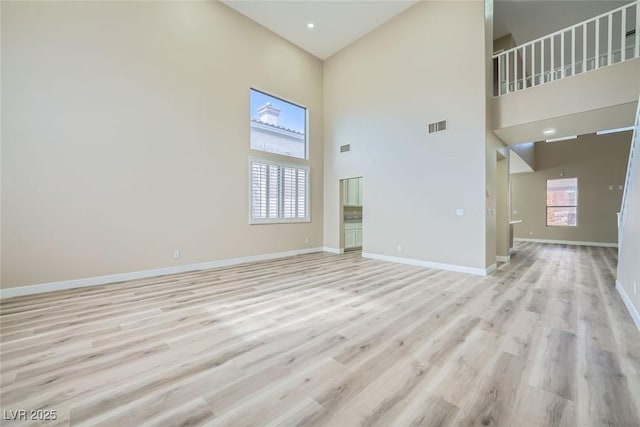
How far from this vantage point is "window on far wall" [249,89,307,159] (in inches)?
228

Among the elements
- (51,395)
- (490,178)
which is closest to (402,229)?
(490,178)

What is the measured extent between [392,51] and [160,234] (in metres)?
6.12

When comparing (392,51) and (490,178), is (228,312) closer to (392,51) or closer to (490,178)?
(490,178)

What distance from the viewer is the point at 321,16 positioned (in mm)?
5578

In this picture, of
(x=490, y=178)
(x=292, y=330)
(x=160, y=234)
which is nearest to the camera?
(x=292, y=330)

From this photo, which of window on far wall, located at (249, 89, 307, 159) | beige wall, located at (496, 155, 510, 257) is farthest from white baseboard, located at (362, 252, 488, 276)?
window on far wall, located at (249, 89, 307, 159)

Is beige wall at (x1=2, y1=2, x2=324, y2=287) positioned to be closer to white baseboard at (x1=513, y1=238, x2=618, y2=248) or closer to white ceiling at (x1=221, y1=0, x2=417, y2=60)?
white ceiling at (x1=221, y1=0, x2=417, y2=60)

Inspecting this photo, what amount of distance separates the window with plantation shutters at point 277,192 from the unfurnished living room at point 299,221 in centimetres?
6

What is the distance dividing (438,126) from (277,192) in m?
3.76

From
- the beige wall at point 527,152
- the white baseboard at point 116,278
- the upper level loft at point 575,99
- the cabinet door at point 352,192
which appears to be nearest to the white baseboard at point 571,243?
the beige wall at point 527,152

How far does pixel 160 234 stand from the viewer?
4.41 m

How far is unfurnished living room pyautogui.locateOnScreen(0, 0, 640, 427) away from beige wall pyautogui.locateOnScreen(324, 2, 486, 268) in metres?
0.04

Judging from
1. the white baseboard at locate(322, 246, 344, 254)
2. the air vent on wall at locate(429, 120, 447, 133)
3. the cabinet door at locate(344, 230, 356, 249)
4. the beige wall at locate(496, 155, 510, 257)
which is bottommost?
the white baseboard at locate(322, 246, 344, 254)

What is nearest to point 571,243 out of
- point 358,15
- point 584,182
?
point 584,182
